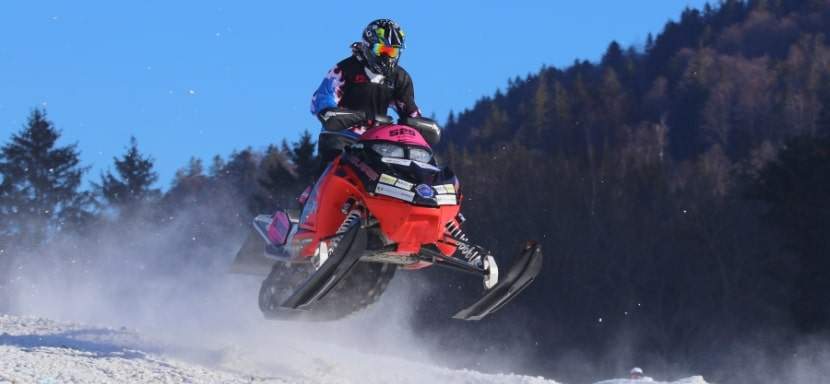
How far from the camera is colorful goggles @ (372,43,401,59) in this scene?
33.7 ft

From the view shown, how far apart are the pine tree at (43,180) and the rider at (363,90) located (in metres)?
38.5

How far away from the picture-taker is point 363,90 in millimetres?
10547

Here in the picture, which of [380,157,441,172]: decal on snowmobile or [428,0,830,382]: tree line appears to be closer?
[380,157,441,172]: decal on snowmobile

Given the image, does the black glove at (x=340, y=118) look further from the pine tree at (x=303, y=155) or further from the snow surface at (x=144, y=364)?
the pine tree at (x=303, y=155)

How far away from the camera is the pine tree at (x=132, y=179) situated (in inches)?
2434

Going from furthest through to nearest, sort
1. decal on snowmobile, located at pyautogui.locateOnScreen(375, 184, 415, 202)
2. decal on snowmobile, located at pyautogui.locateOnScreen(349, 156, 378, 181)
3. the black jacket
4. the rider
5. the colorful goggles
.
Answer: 1. the black jacket
2. the colorful goggles
3. the rider
4. decal on snowmobile, located at pyautogui.locateOnScreen(349, 156, 378, 181)
5. decal on snowmobile, located at pyautogui.locateOnScreen(375, 184, 415, 202)

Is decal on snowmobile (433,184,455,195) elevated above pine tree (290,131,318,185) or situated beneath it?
situated beneath

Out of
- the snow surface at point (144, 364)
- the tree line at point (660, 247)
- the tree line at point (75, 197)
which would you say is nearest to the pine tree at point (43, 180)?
the tree line at point (75, 197)

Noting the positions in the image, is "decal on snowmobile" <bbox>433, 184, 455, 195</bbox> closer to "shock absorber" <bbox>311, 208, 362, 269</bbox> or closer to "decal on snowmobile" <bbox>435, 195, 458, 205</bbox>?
"decal on snowmobile" <bbox>435, 195, 458, 205</bbox>

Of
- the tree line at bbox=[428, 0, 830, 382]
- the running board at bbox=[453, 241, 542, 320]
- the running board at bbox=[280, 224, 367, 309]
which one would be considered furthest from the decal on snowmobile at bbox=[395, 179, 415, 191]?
the tree line at bbox=[428, 0, 830, 382]

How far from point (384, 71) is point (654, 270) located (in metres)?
34.7

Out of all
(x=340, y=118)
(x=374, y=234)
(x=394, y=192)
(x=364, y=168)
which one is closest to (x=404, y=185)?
(x=394, y=192)

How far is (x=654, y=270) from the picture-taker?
143ft

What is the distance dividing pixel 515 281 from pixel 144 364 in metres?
3.36
